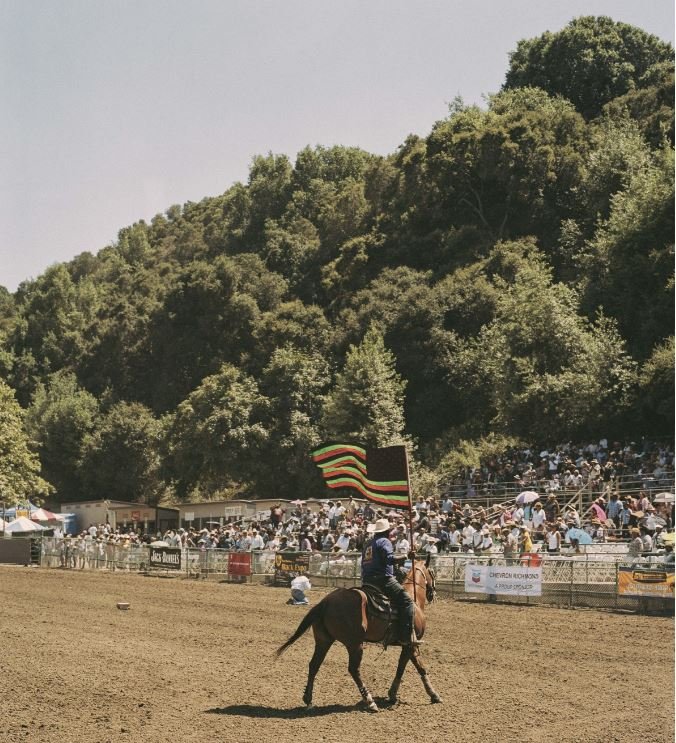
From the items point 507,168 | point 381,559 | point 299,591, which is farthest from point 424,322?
point 381,559

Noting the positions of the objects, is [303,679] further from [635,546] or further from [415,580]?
[635,546]

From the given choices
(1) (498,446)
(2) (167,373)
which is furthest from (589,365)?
(2) (167,373)

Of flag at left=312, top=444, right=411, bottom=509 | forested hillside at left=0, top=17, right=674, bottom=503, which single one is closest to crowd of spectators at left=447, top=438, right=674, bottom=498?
forested hillside at left=0, top=17, right=674, bottom=503

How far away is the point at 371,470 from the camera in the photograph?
1622cm

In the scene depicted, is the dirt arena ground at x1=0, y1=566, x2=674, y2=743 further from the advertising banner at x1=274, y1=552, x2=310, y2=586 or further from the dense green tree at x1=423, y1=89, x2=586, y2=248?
the dense green tree at x1=423, y1=89, x2=586, y2=248

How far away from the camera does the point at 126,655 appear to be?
58.3ft

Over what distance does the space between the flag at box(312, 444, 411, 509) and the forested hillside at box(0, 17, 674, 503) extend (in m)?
28.9

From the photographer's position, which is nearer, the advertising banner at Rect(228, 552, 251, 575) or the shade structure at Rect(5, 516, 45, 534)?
the advertising banner at Rect(228, 552, 251, 575)

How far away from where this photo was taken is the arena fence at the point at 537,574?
24172mm

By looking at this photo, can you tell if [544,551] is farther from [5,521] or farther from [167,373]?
[167,373]

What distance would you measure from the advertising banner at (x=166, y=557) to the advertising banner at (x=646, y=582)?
1957 centimetres

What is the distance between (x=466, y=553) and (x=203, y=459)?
39588 millimetres

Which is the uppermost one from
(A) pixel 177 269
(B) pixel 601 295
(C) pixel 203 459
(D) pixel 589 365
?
(A) pixel 177 269

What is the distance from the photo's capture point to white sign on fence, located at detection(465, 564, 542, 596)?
26.4 meters
